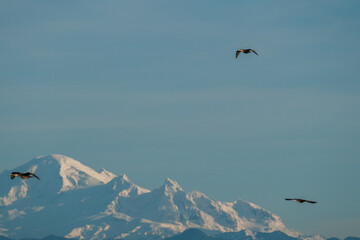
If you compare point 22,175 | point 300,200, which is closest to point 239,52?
point 300,200

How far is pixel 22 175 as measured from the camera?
8131cm

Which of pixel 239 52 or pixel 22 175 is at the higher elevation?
pixel 239 52

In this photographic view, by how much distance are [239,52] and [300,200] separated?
26.8 m

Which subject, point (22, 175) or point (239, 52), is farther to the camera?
point (239, 52)

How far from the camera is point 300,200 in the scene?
8094 centimetres

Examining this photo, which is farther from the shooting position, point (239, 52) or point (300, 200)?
point (239, 52)

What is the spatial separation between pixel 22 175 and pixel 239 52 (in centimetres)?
3427

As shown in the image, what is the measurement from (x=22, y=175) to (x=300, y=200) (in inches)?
1133

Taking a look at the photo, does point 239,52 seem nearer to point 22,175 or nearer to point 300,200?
point 300,200

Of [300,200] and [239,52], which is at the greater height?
[239,52]
